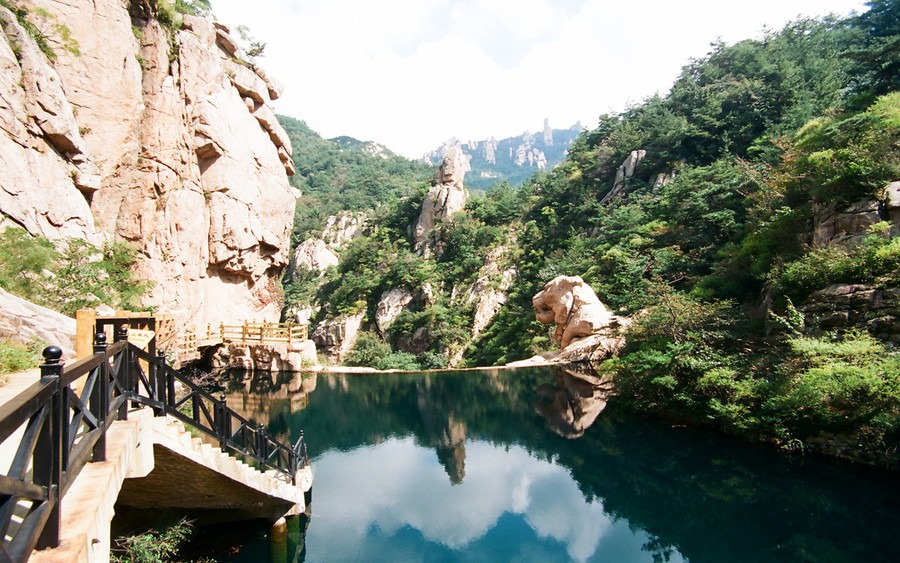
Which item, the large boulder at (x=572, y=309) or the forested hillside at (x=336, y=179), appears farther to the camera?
the forested hillside at (x=336, y=179)

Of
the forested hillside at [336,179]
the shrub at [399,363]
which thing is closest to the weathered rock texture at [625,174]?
the forested hillside at [336,179]

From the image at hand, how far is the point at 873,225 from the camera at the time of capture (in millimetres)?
9555

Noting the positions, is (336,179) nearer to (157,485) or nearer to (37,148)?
(37,148)

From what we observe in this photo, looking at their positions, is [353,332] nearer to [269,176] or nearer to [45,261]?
[269,176]

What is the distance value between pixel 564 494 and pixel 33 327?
27.3 ft

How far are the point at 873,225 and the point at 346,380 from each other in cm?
1575

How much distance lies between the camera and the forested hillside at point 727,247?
29.0 feet

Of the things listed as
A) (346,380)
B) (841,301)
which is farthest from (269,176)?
(841,301)

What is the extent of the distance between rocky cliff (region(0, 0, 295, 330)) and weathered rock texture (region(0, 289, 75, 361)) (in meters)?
6.59

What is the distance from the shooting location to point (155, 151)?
15961 mm

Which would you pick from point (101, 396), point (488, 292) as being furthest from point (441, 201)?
point (101, 396)

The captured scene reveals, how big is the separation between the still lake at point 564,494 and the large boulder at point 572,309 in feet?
20.1

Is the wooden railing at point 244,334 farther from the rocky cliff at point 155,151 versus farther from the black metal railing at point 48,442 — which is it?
the black metal railing at point 48,442

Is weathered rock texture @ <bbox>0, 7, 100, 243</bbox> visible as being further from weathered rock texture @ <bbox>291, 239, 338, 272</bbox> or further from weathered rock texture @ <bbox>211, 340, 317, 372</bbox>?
weathered rock texture @ <bbox>291, 239, 338, 272</bbox>
